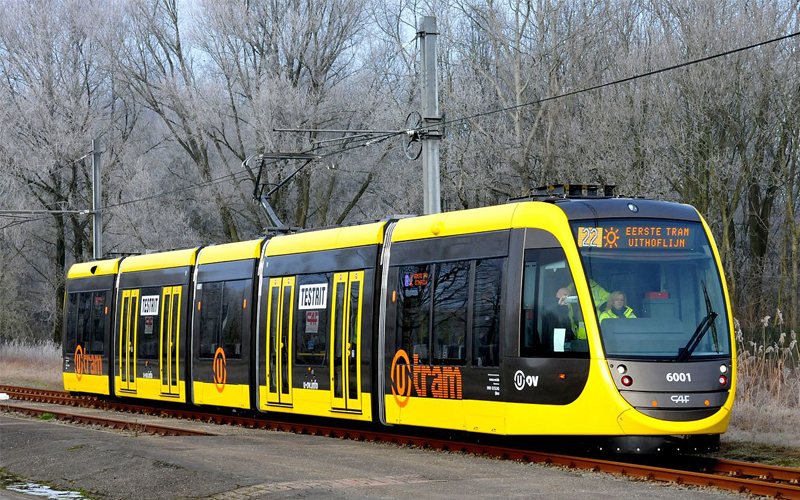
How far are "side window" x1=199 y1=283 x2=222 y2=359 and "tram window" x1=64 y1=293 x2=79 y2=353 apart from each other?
652 centimetres

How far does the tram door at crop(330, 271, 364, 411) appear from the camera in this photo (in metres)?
16.9

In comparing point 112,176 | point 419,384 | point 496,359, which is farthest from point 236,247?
point 112,176

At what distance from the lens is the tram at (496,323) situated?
12.9 metres

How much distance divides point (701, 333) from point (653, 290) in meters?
0.71

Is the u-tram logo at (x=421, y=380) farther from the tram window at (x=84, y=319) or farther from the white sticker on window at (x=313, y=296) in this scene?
the tram window at (x=84, y=319)

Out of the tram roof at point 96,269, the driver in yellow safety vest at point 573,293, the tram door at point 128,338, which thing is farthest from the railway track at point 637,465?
the tram roof at point 96,269

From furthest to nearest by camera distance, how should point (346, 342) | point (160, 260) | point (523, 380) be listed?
point (160, 260) → point (346, 342) → point (523, 380)

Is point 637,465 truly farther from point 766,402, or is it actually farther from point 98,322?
point 98,322

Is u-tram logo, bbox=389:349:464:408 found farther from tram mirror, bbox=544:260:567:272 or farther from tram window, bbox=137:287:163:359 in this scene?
tram window, bbox=137:287:163:359

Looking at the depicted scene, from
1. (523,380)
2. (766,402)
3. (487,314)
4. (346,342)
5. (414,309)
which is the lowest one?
(766,402)

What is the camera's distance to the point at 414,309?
15.8 meters

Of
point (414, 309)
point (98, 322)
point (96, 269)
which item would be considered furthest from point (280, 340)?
point (96, 269)

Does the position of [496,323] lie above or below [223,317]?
below

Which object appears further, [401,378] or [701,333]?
[401,378]
